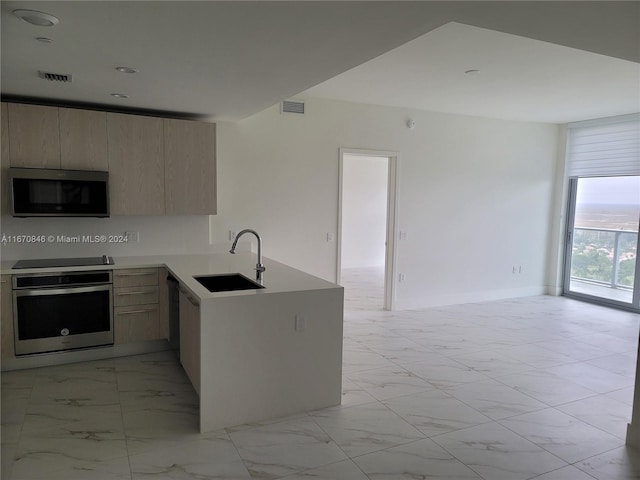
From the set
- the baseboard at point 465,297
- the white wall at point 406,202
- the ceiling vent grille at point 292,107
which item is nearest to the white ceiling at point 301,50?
the ceiling vent grille at point 292,107

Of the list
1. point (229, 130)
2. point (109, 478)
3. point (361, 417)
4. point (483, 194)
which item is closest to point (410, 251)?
point (483, 194)

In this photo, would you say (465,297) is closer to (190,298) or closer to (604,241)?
(604,241)

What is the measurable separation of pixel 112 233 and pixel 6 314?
46.6 inches

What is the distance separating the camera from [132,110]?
169 inches

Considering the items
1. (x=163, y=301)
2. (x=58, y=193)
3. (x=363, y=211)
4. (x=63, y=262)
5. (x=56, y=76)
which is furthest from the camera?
(x=363, y=211)

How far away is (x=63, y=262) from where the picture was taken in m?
4.00

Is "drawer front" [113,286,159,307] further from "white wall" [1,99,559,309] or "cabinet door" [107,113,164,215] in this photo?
"cabinet door" [107,113,164,215]

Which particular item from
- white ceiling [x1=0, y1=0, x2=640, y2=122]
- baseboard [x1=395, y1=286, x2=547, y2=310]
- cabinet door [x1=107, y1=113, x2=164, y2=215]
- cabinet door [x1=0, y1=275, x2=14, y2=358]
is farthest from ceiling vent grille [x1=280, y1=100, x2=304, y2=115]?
cabinet door [x1=0, y1=275, x2=14, y2=358]

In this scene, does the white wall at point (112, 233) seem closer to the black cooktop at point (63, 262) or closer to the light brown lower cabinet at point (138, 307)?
the black cooktop at point (63, 262)

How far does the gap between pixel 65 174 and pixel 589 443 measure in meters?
4.57

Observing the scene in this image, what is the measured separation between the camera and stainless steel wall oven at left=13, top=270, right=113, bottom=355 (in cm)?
364

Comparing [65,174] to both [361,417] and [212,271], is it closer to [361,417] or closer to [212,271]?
[212,271]

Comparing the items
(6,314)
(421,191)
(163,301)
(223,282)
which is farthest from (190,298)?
(421,191)

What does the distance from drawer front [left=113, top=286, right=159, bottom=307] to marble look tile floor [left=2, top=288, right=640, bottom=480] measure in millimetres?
543
